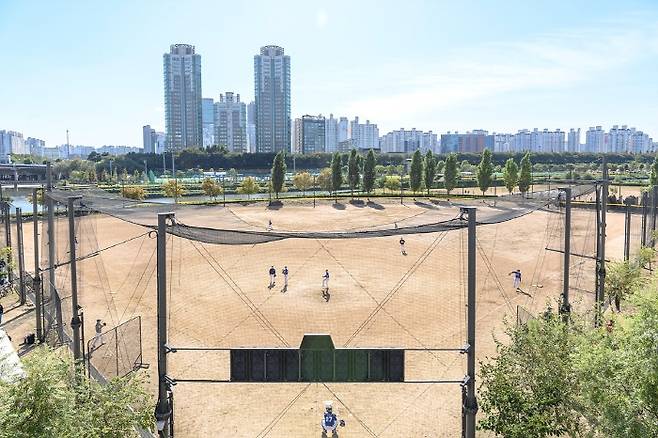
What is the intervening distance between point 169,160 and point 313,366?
91.2 m

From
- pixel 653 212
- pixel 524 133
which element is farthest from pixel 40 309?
pixel 524 133

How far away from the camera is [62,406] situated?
5.68 meters

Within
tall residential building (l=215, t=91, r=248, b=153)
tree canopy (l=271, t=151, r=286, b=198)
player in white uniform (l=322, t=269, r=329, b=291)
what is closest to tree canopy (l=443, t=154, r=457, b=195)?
tree canopy (l=271, t=151, r=286, b=198)

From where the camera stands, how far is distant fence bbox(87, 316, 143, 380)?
9.75m

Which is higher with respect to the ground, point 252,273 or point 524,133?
point 524,133

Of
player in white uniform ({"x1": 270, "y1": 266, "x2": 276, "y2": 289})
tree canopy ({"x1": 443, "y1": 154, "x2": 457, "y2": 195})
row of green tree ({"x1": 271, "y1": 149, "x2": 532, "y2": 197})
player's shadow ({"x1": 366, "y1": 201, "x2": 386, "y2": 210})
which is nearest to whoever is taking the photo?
player in white uniform ({"x1": 270, "y1": 266, "x2": 276, "y2": 289})

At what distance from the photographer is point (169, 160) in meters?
92.4

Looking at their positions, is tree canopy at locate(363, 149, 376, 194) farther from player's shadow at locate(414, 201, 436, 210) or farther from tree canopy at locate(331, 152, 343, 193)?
player's shadow at locate(414, 201, 436, 210)

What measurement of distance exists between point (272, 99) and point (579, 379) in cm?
13512

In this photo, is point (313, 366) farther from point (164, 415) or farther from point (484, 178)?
point (484, 178)

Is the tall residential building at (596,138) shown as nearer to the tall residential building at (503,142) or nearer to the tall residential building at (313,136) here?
the tall residential building at (503,142)

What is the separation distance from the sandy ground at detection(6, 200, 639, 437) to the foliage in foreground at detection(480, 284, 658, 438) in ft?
6.28

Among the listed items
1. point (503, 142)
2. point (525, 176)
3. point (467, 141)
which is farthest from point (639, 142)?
point (525, 176)

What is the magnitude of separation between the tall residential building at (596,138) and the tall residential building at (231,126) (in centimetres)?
13006
